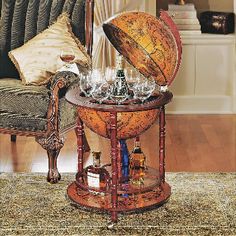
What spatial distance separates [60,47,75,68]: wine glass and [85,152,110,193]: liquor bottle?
0.94m

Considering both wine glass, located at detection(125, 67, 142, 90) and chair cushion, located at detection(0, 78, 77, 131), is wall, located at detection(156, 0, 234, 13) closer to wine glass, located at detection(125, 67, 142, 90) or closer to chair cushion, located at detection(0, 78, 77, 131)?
chair cushion, located at detection(0, 78, 77, 131)

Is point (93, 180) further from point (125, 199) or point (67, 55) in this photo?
point (67, 55)

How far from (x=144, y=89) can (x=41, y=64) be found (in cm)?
133

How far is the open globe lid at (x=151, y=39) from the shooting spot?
4715 mm

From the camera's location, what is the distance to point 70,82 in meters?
5.52

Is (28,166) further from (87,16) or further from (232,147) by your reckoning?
(232,147)

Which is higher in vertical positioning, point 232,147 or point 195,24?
point 195,24

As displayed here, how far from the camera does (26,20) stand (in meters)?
6.27

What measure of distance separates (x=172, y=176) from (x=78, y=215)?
1038mm

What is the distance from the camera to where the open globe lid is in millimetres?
4715

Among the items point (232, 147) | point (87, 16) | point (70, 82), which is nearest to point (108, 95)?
point (70, 82)

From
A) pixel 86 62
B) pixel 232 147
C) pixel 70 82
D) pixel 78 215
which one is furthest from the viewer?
pixel 232 147

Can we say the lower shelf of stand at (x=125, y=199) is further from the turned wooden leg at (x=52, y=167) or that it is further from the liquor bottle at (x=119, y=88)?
the liquor bottle at (x=119, y=88)

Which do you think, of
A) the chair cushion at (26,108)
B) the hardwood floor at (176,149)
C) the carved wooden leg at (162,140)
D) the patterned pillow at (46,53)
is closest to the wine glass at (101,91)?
the carved wooden leg at (162,140)
